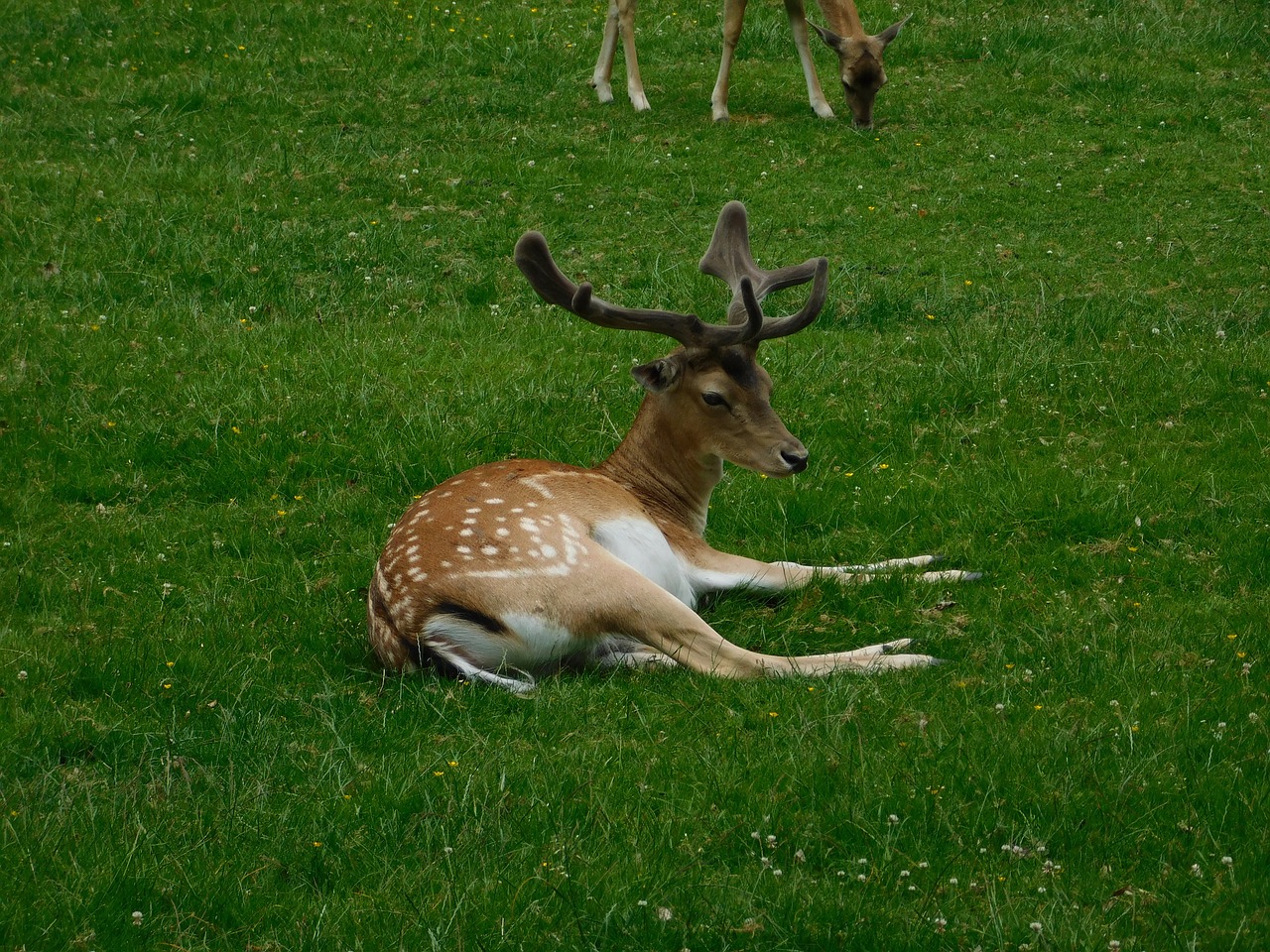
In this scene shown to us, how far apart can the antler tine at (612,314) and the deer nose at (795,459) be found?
1.63 feet

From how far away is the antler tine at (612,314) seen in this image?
19.3ft

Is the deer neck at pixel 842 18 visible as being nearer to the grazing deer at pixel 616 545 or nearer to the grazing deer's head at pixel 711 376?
the grazing deer at pixel 616 545

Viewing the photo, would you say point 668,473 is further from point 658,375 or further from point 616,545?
point 616,545

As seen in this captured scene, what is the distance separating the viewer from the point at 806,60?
45.0 ft

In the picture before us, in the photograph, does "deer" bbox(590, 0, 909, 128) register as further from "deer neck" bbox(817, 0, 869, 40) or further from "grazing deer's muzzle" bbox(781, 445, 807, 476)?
"grazing deer's muzzle" bbox(781, 445, 807, 476)

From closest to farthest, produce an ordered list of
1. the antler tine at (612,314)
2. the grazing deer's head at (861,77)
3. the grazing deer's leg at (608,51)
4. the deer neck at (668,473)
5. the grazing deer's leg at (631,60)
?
the antler tine at (612,314) < the deer neck at (668,473) < the grazing deer's head at (861,77) < the grazing deer's leg at (631,60) < the grazing deer's leg at (608,51)

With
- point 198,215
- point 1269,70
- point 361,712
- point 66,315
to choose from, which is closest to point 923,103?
point 1269,70

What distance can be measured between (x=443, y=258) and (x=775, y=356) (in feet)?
9.15

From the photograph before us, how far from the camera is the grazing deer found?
5238 millimetres

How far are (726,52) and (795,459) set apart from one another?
8238mm

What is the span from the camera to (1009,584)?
602cm

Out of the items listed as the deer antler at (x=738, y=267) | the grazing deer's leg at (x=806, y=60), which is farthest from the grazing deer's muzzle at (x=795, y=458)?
the grazing deer's leg at (x=806, y=60)

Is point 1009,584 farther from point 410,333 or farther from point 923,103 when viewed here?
point 923,103

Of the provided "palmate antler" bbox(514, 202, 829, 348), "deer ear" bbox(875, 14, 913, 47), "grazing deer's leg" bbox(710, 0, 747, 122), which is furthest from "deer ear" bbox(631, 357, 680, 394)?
"deer ear" bbox(875, 14, 913, 47)
